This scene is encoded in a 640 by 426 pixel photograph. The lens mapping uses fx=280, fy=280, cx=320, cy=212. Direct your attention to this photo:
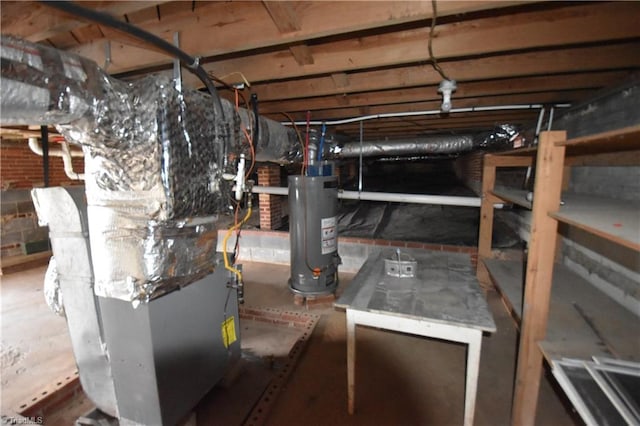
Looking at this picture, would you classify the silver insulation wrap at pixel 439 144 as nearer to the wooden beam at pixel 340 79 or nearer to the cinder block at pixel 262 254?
the wooden beam at pixel 340 79

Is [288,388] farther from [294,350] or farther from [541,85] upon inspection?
[541,85]

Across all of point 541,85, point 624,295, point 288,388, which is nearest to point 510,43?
point 541,85

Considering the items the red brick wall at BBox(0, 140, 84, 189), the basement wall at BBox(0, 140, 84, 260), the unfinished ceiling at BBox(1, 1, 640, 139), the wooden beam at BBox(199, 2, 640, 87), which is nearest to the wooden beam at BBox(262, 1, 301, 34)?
the unfinished ceiling at BBox(1, 1, 640, 139)

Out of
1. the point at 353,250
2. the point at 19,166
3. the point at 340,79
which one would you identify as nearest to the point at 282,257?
the point at 353,250

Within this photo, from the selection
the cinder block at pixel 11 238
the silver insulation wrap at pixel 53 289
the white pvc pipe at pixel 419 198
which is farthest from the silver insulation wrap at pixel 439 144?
the cinder block at pixel 11 238

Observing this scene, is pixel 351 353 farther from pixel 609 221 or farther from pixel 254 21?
pixel 254 21

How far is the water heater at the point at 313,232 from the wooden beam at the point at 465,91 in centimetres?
65

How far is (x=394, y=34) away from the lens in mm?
1368

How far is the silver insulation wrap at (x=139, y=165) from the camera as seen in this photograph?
3.15 ft

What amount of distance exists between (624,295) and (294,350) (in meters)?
2.07

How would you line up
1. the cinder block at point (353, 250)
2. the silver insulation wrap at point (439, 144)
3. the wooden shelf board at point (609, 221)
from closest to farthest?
the wooden shelf board at point (609, 221) → the silver insulation wrap at point (439, 144) → the cinder block at point (353, 250)

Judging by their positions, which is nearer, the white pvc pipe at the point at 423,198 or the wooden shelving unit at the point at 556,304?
the wooden shelving unit at the point at 556,304

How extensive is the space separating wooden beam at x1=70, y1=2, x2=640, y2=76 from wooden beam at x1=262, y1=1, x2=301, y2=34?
0.10 feet

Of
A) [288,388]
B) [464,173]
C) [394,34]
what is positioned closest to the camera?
[394,34]
